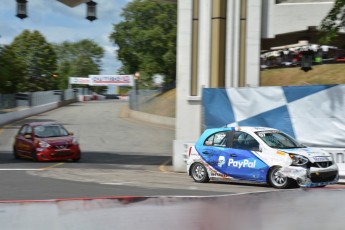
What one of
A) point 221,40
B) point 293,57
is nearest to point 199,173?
point 221,40

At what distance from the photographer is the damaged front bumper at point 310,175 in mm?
13312

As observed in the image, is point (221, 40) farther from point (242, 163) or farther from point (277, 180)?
point (277, 180)

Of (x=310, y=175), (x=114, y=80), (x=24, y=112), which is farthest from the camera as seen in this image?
(x=114, y=80)

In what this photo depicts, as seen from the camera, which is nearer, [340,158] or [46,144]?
[340,158]

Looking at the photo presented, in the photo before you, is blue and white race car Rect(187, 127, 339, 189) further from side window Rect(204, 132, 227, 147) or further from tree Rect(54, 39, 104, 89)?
tree Rect(54, 39, 104, 89)

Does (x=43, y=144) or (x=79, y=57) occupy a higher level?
(x=79, y=57)

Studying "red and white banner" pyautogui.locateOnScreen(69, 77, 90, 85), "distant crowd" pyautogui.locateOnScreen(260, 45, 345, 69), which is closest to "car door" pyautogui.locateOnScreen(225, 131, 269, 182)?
"distant crowd" pyautogui.locateOnScreen(260, 45, 345, 69)

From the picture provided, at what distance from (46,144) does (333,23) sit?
11.2m

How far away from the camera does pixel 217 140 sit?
50.5ft

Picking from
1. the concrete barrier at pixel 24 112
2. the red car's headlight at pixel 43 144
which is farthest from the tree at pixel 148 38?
the red car's headlight at pixel 43 144

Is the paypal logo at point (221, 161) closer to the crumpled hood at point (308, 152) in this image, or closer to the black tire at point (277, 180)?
the black tire at point (277, 180)

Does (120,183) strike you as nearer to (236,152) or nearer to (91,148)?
(236,152)

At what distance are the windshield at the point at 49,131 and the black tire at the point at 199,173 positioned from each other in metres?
9.37

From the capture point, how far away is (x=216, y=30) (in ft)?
65.4
